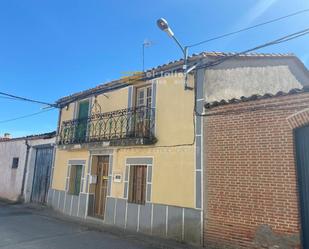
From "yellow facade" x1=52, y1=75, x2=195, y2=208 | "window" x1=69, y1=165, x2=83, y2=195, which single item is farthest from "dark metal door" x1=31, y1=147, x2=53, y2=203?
"yellow facade" x1=52, y1=75, x2=195, y2=208

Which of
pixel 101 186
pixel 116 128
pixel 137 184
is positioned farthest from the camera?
pixel 101 186

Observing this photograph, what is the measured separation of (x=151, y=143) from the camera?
931 centimetres

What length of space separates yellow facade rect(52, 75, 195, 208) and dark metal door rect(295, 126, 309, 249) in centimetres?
271

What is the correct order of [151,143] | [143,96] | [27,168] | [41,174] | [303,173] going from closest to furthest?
[303,173] < [151,143] < [143,96] < [41,174] < [27,168]

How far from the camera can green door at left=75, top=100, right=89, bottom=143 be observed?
40.4 feet

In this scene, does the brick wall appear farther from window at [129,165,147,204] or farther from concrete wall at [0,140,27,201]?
concrete wall at [0,140,27,201]

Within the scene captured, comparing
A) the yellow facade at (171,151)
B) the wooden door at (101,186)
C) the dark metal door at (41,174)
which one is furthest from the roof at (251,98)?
the dark metal door at (41,174)

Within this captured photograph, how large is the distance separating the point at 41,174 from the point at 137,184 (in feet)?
24.0

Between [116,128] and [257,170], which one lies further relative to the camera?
[116,128]

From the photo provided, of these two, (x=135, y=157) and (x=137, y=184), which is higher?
(x=135, y=157)

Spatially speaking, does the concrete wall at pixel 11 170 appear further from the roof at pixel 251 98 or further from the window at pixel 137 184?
the roof at pixel 251 98

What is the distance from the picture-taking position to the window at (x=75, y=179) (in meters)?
12.4

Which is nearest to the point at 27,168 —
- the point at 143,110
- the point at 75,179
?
the point at 75,179

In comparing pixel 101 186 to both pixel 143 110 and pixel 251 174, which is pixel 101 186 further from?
pixel 251 174
